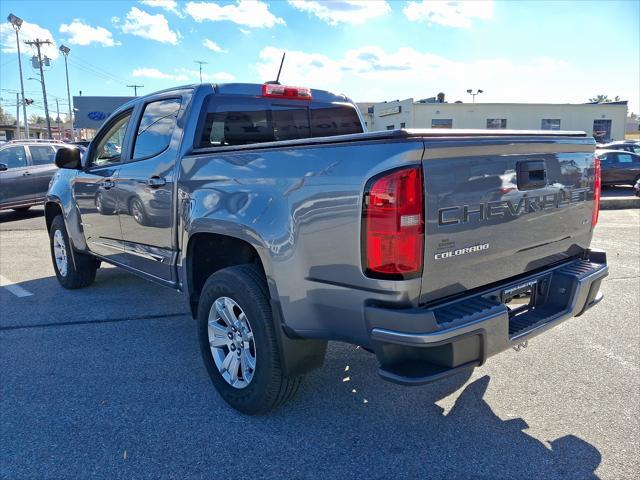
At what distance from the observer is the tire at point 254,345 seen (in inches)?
117

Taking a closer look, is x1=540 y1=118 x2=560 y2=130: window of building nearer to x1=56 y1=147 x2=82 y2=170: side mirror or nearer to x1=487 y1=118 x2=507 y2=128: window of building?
x1=487 y1=118 x2=507 y2=128: window of building

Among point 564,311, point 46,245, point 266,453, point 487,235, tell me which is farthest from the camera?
point 46,245

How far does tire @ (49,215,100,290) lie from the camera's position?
5926mm

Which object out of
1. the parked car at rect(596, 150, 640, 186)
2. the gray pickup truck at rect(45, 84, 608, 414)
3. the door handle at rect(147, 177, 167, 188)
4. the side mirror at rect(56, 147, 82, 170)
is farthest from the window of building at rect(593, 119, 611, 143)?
the door handle at rect(147, 177, 167, 188)

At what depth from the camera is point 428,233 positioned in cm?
240

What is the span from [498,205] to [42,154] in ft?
42.7

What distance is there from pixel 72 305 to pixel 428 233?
4.45 metres

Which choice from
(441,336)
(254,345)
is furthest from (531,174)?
(254,345)

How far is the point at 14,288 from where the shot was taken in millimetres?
6246

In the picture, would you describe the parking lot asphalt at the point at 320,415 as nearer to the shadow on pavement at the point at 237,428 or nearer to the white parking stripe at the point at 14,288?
the shadow on pavement at the point at 237,428

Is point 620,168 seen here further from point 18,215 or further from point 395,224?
point 18,215

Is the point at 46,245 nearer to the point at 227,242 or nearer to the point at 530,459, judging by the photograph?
the point at 227,242

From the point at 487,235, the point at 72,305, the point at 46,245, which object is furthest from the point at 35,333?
the point at 46,245

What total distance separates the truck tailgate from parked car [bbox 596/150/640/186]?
15.3 meters
